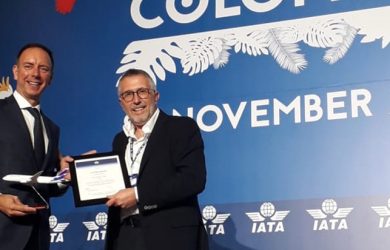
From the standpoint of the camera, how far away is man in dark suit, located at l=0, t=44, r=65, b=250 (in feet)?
7.23

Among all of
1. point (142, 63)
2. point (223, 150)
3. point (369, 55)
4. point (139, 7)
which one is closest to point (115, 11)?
point (139, 7)

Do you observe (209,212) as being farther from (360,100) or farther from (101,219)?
(360,100)

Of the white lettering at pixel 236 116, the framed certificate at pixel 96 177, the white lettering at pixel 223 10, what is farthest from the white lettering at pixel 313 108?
the framed certificate at pixel 96 177

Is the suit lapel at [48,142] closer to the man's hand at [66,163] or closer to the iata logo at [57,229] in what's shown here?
the man's hand at [66,163]

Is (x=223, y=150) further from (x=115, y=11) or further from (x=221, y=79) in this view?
(x=115, y=11)

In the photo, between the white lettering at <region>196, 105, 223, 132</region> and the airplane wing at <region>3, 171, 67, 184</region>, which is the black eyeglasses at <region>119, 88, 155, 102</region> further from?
the white lettering at <region>196, 105, 223, 132</region>

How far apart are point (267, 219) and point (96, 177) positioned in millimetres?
1108

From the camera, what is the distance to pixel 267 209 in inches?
120

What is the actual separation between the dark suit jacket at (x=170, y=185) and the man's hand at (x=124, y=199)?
3 cm

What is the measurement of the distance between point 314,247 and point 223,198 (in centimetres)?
50

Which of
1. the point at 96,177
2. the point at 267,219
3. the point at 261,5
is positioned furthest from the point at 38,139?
the point at 261,5

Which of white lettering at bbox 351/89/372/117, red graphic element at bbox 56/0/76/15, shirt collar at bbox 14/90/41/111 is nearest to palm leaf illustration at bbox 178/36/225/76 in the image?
white lettering at bbox 351/89/372/117

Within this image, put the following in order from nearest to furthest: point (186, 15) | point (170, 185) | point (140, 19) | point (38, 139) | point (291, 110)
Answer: point (170, 185)
point (38, 139)
point (291, 110)
point (186, 15)
point (140, 19)

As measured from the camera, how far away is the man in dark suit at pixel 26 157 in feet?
7.23
